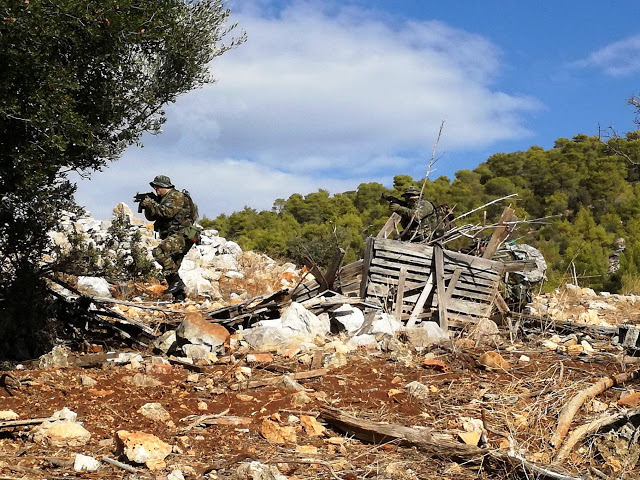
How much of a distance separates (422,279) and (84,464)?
491 centimetres

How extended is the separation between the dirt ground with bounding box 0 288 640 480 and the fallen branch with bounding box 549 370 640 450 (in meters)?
0.06

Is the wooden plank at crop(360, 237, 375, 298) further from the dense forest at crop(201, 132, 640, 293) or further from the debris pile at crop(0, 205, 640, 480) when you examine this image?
the dense forest at crop(201, 132, 640, 293)

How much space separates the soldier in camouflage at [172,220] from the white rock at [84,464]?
6.09 metres

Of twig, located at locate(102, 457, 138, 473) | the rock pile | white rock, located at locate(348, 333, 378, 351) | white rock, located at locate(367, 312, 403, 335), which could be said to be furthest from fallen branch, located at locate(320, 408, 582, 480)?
the rock pile

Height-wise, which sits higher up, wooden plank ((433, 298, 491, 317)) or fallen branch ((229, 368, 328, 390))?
Answer: wooden plank ((433, 298, 491, 317))

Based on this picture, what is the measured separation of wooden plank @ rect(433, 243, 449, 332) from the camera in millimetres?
7555

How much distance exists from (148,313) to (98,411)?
411 centimetres

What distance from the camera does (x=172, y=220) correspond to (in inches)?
386

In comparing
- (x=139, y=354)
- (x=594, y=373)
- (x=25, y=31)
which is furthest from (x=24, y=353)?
(x=594, y=373)

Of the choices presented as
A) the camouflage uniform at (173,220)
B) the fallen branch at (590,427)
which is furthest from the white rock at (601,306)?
the fallen branch at (590,427)

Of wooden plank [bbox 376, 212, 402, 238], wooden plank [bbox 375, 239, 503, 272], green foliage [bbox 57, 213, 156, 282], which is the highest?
wooden plank [bbox 376, 212, 402, 238]

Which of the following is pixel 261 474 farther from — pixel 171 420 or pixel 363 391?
pixel 363 391

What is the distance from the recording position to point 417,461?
3.83 m

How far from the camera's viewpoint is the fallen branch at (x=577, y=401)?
4.06 meters
